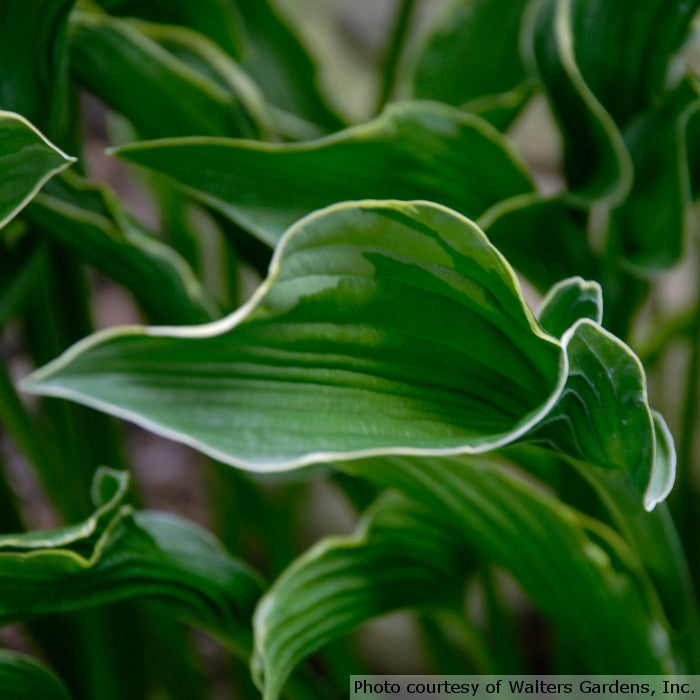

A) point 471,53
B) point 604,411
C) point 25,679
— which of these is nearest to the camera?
point 604,411

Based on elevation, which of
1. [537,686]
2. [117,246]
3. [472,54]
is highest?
[472,54]

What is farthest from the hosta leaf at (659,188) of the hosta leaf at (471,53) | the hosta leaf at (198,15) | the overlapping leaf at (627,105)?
the hosta leaf at (198,15)

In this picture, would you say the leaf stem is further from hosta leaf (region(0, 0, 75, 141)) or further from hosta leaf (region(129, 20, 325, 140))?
hosta leaf (region(0, 0, 75, 141))

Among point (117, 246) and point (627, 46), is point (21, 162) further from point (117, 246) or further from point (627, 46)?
point (627, 46)

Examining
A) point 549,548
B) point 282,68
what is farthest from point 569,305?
point 282,68

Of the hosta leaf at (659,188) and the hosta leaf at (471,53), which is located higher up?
the hosta leaf at (471,53)

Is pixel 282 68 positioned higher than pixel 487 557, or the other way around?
pixel 282 68

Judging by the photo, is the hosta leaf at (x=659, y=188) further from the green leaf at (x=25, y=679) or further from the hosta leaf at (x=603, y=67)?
the green leaf at (x=25, y=679)

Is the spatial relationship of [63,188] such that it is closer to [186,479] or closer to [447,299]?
[447,299]
